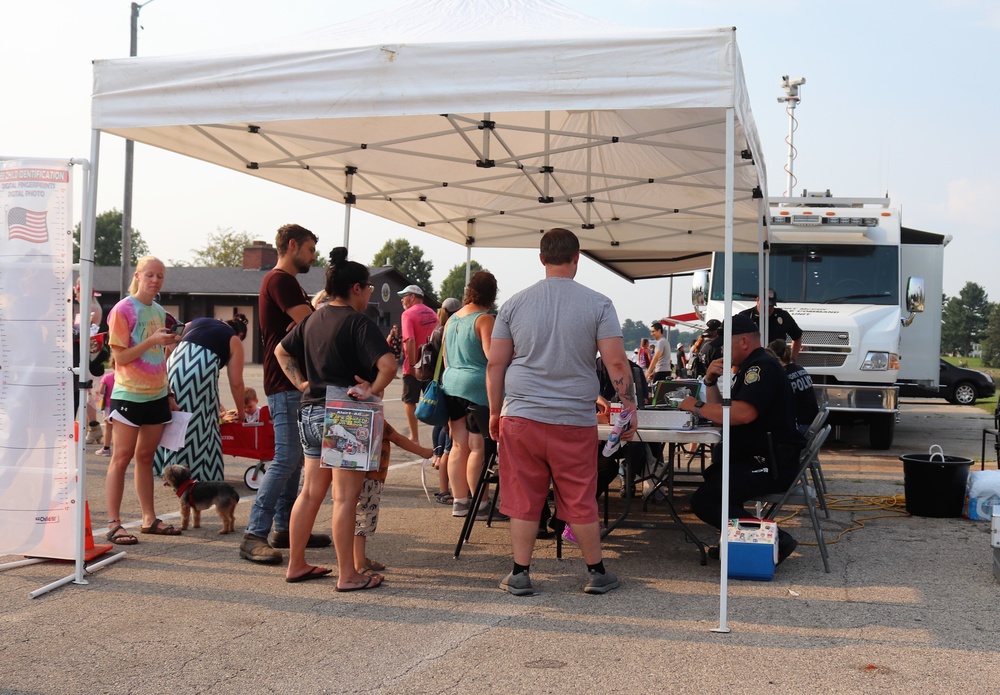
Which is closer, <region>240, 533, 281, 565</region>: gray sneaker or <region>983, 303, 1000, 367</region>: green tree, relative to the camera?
<region>240, 533, 281, 565</region>: gray sneaker

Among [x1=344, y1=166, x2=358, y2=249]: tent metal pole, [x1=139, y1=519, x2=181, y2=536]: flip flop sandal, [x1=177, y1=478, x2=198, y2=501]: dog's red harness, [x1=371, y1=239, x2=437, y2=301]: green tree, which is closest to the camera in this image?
[x1=139, y1=519, x2=181, y2=536]: flip flop sandal

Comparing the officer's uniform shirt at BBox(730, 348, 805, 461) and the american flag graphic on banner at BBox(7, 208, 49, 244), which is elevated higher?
the american flag graphic on banner at BBox(7, 208, 49, 244)

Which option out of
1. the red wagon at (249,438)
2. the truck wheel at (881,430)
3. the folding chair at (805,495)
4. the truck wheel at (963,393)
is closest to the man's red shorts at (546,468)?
the folding chair at (805,495)

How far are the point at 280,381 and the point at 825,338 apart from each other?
825 centimetres

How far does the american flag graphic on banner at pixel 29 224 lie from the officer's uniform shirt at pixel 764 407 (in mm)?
4049

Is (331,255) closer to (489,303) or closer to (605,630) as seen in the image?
(489,303)

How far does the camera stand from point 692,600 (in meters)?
4.96

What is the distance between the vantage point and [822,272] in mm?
12367

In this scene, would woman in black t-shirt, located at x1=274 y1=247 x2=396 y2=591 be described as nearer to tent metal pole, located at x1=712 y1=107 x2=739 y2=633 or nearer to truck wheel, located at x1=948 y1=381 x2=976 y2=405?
tent metal pole, located at x1=712 y1=107 x2=739 y2=633

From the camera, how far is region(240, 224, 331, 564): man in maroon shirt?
18.5 feet

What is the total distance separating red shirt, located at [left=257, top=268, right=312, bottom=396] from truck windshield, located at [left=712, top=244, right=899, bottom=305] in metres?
7.72

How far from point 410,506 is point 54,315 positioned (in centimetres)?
336

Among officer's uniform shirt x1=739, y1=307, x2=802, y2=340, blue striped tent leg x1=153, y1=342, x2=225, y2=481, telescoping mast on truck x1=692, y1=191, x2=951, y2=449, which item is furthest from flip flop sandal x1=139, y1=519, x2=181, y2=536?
telescoping mast on truck x1=692, y1=191, x2=951, y2=449

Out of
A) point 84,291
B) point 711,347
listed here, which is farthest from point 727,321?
point 711,347
